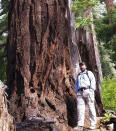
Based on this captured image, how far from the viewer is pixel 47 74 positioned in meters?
7.22

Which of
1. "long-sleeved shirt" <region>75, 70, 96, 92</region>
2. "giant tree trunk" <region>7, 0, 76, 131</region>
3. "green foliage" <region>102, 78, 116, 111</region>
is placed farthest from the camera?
"green foliage" <region>102, 78, 116, 111</region>

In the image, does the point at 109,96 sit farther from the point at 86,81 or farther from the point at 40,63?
the point at 86,81

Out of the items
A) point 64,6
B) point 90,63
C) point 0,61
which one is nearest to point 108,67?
point 0,61

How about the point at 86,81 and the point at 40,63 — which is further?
the point at 40,63

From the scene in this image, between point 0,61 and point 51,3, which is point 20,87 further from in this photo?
point 0,61

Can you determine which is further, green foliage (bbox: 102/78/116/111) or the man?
green foliage (bbox: 102/78/116/111)

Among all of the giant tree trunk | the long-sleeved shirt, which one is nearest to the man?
A: the long-sleeved shirt

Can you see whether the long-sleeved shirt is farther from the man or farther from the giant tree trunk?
the giant tree trunk

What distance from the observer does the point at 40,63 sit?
23.7 feet

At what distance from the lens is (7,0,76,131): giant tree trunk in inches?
277

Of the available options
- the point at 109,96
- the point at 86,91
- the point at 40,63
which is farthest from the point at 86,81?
the point at 109,96

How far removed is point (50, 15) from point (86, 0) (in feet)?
23.9

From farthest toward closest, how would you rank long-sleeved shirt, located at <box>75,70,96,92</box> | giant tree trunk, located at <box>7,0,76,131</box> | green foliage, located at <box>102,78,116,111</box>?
green foliage, located at <box>102,78,116,111</box> → giant tree trunk, located at <box>7,0,76,131</box> → long-sleeved shirt, located at <box>75,70,96,92</box>

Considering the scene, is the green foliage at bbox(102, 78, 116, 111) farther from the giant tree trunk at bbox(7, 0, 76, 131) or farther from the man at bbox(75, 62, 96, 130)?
the man at bbox(75, 62, 96, 130)
